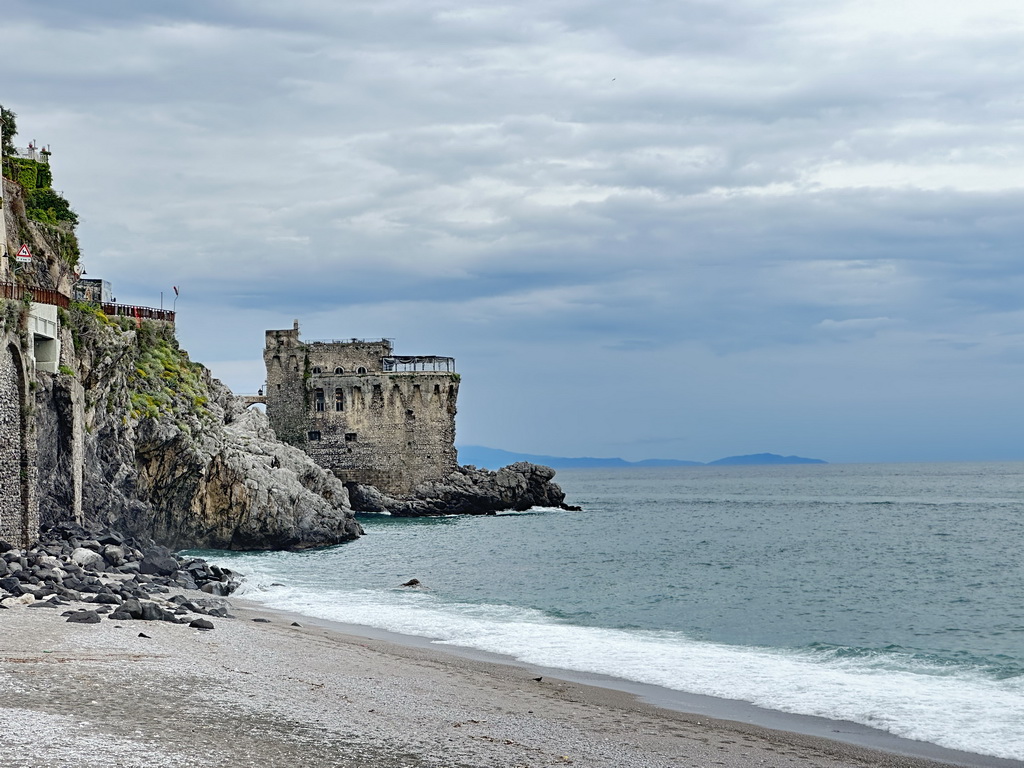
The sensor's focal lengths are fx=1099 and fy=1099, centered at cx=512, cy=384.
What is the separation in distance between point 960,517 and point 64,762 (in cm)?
7605

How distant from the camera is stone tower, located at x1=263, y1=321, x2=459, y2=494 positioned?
77.2m

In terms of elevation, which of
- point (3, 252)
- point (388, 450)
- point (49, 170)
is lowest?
point (388, 450)

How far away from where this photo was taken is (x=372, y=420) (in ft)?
254

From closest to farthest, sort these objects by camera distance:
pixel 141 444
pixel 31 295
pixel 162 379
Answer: pixel 31 295 < pixel 141 444 < pixel 162 379

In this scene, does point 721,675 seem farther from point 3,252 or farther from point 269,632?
point 3,252

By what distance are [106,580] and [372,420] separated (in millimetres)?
51806

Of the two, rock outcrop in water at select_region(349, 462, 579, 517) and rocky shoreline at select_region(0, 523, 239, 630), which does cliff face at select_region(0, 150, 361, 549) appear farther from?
rock outcrop in water at select_region(349, 462, 579, 517)

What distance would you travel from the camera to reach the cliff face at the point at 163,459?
33.6 meters

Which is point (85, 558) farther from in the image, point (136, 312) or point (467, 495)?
point (467, 495)

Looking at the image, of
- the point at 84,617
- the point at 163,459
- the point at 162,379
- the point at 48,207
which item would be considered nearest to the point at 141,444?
the point at 163,459

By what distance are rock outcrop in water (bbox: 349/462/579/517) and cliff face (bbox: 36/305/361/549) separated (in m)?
16.2

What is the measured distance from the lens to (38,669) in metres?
13.9

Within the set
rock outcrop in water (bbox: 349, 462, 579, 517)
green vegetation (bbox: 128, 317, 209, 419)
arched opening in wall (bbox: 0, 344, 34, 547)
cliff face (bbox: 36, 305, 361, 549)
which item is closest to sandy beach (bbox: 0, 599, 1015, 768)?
arched opening in wall (bbox: 0, 344, 34, 547)

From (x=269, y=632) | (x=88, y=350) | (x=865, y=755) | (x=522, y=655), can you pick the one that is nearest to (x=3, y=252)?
(x=88, y=350)
